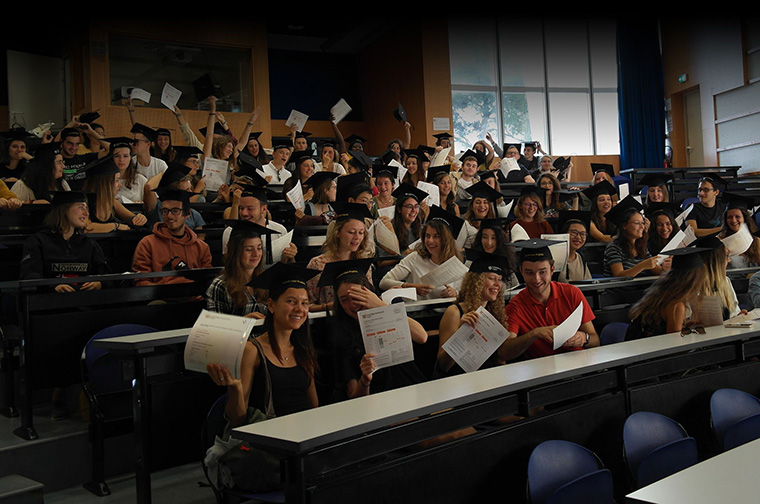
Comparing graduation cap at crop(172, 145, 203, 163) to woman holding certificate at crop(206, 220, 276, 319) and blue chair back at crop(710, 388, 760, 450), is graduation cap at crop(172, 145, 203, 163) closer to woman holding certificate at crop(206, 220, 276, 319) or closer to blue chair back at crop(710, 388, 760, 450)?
woman holding certificate at crop(206, 220, 276, 319)

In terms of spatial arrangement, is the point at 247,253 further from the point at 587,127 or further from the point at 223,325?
the point at 587,127

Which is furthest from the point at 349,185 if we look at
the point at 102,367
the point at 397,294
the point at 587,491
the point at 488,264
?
the point at 587,491

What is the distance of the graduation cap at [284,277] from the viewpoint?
3.12 metres

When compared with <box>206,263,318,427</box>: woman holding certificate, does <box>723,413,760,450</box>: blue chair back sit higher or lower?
lower

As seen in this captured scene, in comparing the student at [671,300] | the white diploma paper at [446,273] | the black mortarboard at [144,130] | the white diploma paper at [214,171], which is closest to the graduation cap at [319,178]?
the white diploma paper at [214,171]

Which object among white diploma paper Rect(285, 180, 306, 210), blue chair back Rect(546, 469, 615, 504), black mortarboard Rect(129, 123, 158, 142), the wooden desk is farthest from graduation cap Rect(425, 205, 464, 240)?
black mortarboard Rect(129, 123, 158, 142)

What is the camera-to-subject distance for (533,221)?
6887 millimetres

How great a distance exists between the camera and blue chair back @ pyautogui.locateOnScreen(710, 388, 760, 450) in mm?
3104

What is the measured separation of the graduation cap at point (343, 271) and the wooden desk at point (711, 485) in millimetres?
1896

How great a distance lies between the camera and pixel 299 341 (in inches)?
124

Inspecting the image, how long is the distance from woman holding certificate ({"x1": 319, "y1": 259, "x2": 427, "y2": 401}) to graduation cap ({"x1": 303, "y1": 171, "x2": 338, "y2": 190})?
306 cm

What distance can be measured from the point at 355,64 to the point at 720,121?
351 inches

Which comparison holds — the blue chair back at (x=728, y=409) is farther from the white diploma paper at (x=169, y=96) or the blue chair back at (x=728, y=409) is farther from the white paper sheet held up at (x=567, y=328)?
the white diploma paper at (x=169, y=96)

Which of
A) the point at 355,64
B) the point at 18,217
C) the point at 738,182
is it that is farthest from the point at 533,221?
the point at 355,64
